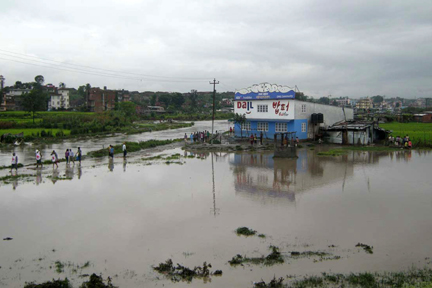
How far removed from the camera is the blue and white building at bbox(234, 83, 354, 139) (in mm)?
37750

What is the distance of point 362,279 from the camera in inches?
337

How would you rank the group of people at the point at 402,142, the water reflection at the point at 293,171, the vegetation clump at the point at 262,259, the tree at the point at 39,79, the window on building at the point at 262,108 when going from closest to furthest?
the vegetation clump at the point at 262,259, the water reflection at the point at 293,171, the group of people at the point at 402,142, the window on building at the point at 262,108, the tree at the point at 39,79

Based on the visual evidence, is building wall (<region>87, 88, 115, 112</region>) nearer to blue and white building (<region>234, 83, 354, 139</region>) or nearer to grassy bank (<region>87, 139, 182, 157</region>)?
grassy bank (<region>87, 139, 182, 157</region>)

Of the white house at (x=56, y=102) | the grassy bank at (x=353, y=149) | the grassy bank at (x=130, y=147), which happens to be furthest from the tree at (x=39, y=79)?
the grassy bank at (x=353, y=149)

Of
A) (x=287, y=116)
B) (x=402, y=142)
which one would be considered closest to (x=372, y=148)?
(x=402, y=142)

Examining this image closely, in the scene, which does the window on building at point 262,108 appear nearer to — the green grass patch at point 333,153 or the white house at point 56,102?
the green grass patch at point 333,153

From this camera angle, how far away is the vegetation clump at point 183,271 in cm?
905

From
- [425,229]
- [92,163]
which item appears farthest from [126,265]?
[92,163]

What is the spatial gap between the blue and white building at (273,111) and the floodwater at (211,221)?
1566 centimetres

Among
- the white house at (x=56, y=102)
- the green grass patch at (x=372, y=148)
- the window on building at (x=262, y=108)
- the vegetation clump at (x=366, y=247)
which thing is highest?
the white house at (x=56, y=102)

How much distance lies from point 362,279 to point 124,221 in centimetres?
848

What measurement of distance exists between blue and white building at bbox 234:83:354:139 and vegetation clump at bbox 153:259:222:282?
3002cm

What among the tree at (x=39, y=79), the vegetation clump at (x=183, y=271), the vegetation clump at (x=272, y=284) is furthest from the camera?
the tree at (x=39, y=79)

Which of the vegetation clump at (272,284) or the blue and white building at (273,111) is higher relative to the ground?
the blue and white building at (273,111)
